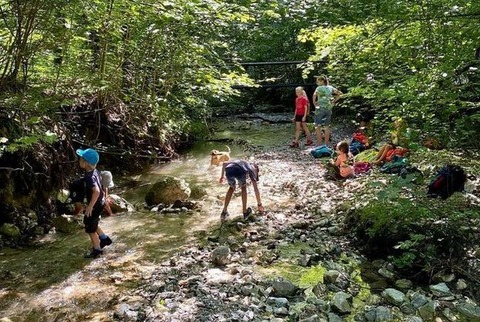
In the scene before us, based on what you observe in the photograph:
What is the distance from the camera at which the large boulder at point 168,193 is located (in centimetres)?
797

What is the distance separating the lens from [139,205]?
26.4 feet

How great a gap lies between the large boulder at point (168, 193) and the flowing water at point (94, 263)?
426 mm

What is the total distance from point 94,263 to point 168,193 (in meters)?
2.66

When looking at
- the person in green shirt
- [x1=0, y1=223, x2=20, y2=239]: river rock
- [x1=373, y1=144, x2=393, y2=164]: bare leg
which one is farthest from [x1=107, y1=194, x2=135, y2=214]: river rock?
the person in green shirt

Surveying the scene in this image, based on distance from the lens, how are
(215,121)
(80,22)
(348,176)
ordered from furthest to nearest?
(215,121), (348,176), (80,22)

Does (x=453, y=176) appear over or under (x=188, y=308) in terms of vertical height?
over

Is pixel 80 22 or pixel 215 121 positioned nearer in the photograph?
pixel 80 22

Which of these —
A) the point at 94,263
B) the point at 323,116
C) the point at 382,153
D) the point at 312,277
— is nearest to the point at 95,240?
the point at 94,263

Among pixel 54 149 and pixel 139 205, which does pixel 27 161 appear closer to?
pixel 54 149

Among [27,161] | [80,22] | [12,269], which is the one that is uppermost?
[80,22]

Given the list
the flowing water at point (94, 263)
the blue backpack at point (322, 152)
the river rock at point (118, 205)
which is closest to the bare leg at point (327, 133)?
the blue backpack at point (322, 152)

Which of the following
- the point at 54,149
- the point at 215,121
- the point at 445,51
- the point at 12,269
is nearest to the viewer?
the point at 12,269

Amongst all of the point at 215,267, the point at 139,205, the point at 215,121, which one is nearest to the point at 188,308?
the point at 215,267

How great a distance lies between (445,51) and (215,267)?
4040 millimetres
